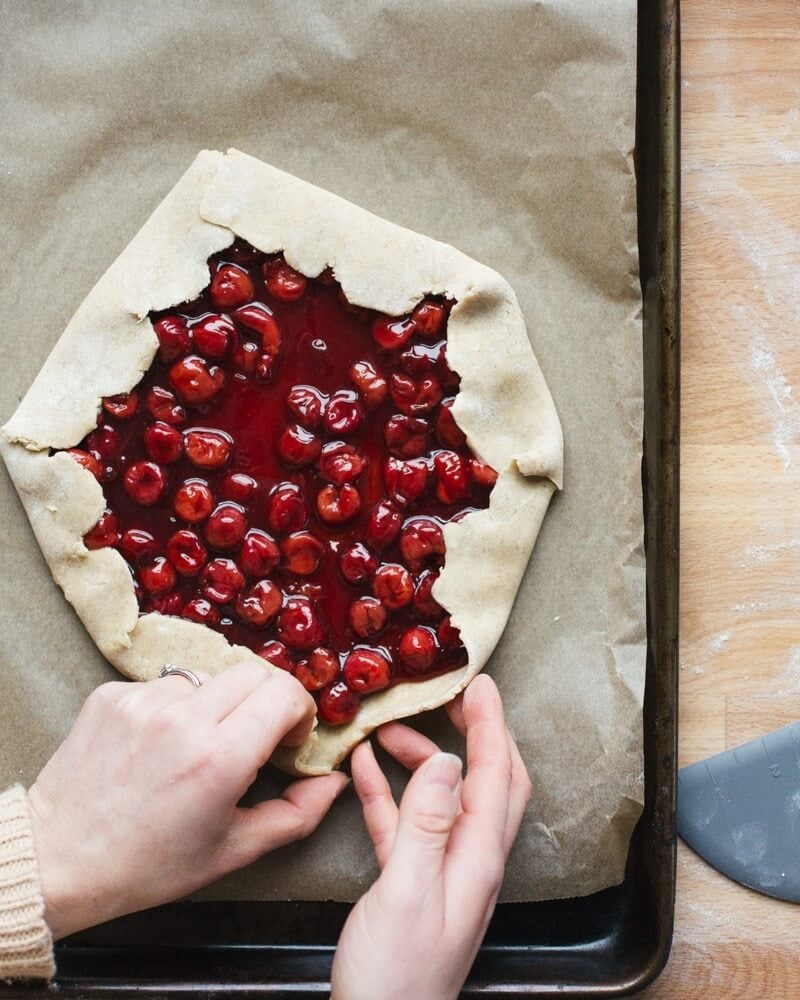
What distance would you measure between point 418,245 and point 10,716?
90 centimetres

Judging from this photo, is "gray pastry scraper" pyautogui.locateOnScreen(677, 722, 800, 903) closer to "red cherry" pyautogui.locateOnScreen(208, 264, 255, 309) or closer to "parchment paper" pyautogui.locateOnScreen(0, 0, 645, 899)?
"parchment paper" pyautogui.locateOnScreen(0, 0, 645, 899)

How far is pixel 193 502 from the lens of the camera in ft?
4.82

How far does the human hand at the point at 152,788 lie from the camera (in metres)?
1.28

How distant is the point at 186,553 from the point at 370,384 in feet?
1.17

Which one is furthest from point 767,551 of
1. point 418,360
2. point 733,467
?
point 418,360

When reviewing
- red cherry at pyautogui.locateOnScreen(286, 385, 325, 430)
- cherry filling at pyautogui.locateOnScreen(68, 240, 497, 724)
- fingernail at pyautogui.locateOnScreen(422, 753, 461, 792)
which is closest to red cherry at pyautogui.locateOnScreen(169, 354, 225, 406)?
cherry filling at pyautogui.locateOnScreen(68, 240, 497, 724)

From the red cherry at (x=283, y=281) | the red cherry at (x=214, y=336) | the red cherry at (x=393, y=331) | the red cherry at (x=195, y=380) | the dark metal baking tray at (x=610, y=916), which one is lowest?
the dark metal baking tray at (x=610, y=916)

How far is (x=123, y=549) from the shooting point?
58.1 inches

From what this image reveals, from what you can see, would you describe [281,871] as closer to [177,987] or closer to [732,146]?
[177,987]

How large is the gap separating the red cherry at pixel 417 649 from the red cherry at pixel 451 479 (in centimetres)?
19

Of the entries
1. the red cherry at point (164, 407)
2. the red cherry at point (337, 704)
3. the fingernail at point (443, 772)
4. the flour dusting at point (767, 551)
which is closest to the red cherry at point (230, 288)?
the red cherry at point (164, 407)

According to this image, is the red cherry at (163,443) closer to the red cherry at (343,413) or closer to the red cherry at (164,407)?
the red cherry at (164,407)

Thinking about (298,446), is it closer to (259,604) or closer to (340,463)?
(340,463)

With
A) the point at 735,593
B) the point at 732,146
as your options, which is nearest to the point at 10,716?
the point at 735,593
